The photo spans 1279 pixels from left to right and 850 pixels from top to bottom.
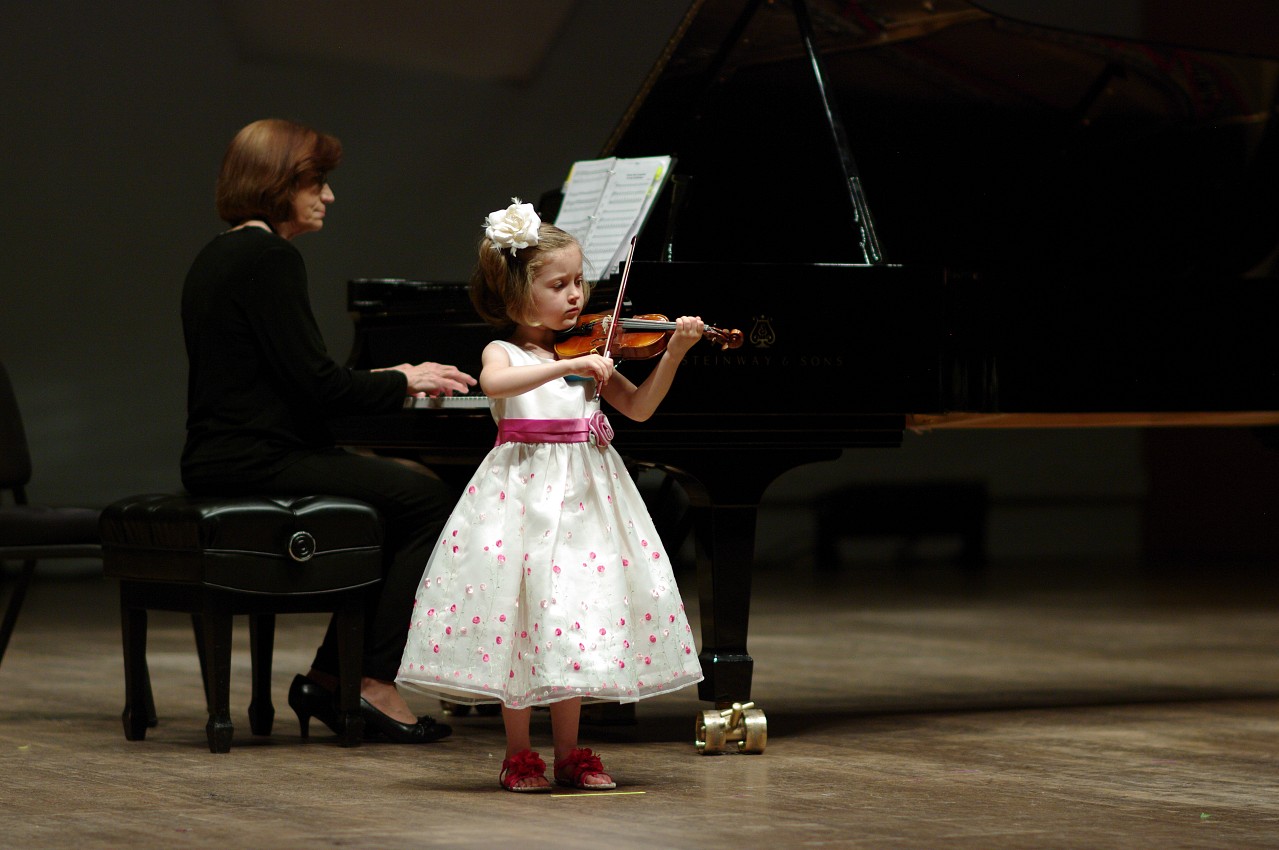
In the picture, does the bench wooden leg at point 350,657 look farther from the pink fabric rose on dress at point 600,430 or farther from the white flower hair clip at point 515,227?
the white flower hair clip at point 515,227

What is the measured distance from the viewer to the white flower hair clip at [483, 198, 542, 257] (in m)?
3.01

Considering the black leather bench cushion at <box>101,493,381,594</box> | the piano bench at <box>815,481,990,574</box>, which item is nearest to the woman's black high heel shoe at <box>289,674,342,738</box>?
the black leather bench cushion at <box>101,493,381,594</box>

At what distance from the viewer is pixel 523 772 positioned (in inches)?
119

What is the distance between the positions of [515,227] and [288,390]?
33.1 inches

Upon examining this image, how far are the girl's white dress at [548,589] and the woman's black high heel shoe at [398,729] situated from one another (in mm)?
624

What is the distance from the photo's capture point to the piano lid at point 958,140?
417 cm

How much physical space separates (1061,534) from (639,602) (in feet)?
22.9

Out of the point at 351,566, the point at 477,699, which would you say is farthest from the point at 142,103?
the point at 477,699

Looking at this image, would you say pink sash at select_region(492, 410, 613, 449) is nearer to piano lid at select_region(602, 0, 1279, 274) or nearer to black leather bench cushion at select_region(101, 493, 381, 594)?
black leather bench cushion at select_region(101, 493, 381, 594)

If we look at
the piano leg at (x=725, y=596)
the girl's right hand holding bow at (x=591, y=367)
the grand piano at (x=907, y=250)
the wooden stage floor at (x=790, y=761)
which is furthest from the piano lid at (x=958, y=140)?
the wooden stage floor at (x=790, y=761)

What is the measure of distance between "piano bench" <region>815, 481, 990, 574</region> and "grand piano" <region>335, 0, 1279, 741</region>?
3.82 m

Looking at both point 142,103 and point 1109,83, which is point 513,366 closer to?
point 1109,83

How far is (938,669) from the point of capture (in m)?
5.18

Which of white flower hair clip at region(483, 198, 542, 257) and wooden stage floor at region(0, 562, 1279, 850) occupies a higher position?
white flower hair clip at region(483, 198, 542, 257)
